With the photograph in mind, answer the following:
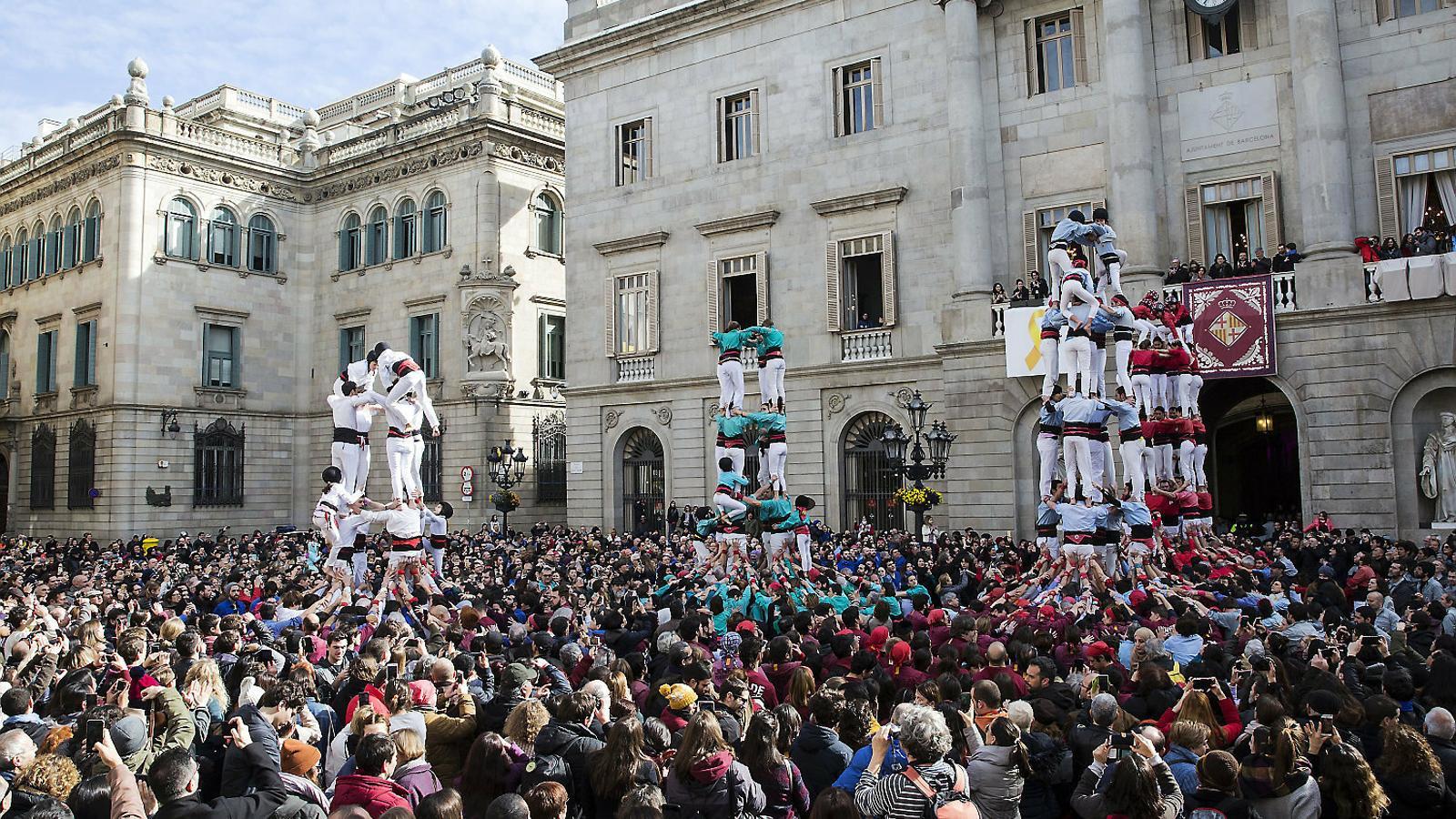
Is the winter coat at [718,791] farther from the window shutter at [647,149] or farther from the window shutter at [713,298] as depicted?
the window shutter at [647,149]

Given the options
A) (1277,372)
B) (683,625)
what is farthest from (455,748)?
(1277,372)

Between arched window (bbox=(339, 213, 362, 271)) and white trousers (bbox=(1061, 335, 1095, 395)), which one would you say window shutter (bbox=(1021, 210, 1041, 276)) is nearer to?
white trousers (bbox=(1061, 335, 1095, 395))

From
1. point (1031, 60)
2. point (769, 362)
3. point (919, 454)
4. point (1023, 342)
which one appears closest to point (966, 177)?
point (1031, 60)

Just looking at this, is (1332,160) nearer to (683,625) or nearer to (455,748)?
(683,625)

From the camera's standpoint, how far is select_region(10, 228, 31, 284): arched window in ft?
142

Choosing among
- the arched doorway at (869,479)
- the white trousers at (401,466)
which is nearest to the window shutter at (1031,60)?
the arched doorway at (869,479)

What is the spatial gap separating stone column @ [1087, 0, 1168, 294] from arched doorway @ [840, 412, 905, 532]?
7342 mm

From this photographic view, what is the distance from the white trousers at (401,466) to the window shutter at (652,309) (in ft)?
53.1

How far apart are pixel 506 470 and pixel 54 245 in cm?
2123

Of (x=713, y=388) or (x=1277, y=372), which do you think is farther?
(x=713, y=388)

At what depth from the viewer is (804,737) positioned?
636cm

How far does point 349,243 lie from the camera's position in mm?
40938

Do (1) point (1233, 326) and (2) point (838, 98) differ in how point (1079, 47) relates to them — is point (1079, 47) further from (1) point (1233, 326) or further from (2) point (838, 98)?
(1) point (1233, 326)

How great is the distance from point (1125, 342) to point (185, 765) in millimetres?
15587
